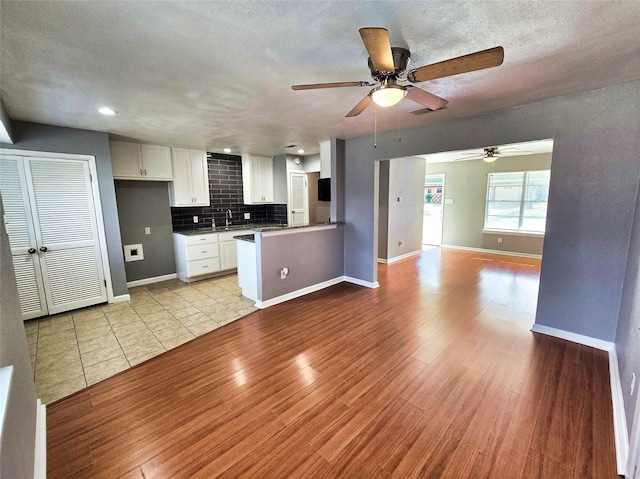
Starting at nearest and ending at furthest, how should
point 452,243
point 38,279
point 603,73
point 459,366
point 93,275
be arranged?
point 603,73
point 459,366
point 38,279
point 93,275
point 452,243

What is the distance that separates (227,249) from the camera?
5223mm

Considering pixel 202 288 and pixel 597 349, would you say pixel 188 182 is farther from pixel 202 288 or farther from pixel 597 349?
pixel 597 349

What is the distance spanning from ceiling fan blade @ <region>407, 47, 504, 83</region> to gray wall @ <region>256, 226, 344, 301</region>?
264 centimetres

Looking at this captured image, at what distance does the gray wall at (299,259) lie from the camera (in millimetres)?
3758

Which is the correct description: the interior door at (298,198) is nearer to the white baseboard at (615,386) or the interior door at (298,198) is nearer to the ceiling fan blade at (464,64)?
the ceiling fan blade at (464,64)

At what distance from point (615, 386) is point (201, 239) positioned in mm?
5268

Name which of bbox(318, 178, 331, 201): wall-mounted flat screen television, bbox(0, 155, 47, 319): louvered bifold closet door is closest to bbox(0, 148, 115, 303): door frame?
bbox(0, 155, 47, 319): louvered bifold closet door

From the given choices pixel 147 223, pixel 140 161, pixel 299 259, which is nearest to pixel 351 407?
pixel 299 259

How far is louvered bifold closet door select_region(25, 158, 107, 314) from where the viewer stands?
3.33 m

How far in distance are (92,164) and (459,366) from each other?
487 centimetres

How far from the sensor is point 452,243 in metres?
7.59

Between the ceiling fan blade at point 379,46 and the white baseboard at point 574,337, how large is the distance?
3.07m

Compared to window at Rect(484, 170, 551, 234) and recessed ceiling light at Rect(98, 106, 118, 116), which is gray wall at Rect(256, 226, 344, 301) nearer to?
recessed ceiling light at Rect(98, 106, 118, 116)

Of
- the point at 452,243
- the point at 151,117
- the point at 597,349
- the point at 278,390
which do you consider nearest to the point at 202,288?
the point at 151,117
